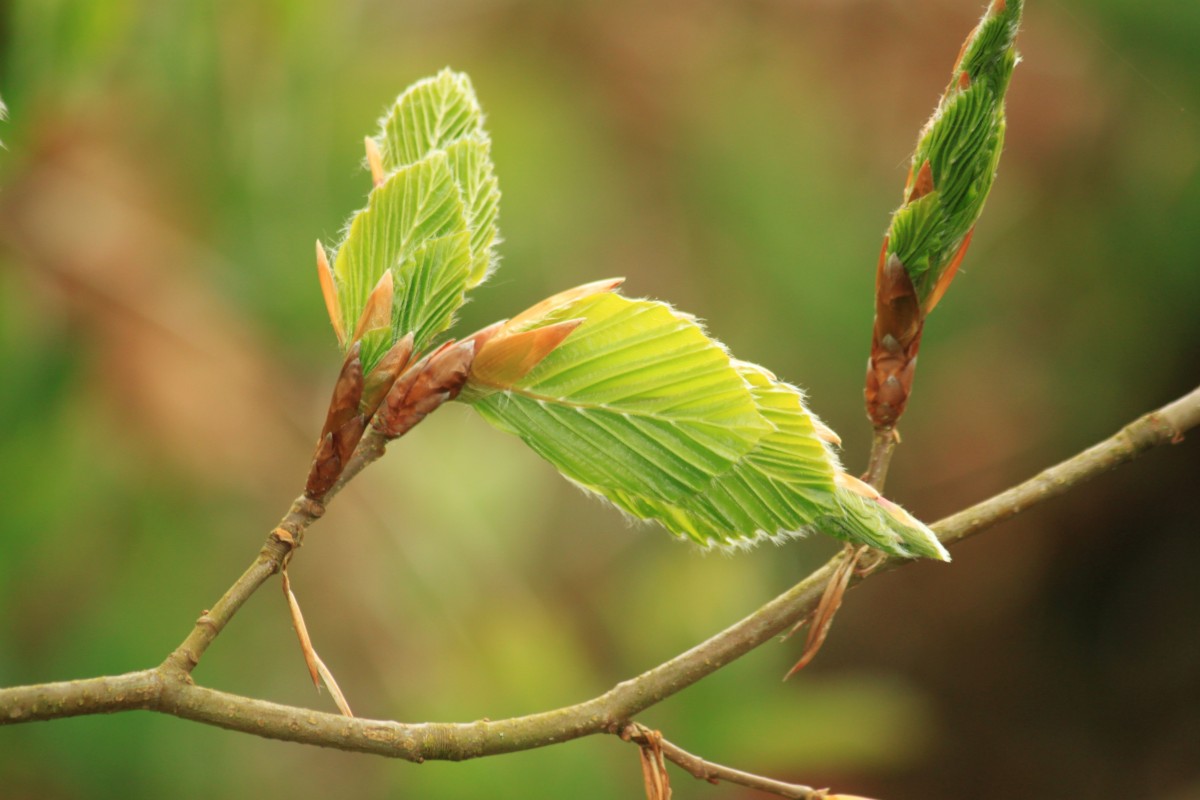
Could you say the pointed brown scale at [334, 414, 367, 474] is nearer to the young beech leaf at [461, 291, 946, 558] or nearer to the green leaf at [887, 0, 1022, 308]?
the young beech leaf at [461, 291, 946, 558]

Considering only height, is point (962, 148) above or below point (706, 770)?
above

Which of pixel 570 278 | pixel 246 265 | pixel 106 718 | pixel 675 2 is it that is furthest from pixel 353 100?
pixel 106 718

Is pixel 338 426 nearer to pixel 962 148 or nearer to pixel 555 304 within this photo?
pixel 555 304

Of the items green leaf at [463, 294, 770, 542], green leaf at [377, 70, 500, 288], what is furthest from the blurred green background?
green leaf at [463, 294, 770, 542]

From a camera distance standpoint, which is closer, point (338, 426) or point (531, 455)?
point (338, 426)

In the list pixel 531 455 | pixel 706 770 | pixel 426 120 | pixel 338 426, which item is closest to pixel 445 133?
pixel 426 120

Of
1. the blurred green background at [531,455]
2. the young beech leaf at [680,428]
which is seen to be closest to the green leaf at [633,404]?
the young beech leaf at [680,428]

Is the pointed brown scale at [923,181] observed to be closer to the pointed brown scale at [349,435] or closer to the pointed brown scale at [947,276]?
the pointed brown scale at [947,276]
